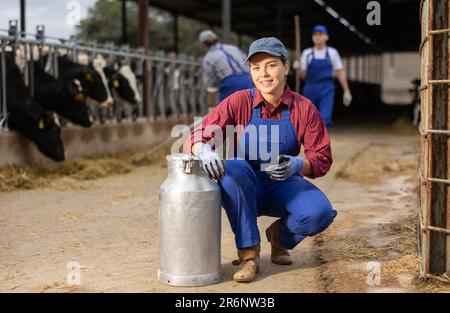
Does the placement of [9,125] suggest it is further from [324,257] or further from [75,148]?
[324,257]

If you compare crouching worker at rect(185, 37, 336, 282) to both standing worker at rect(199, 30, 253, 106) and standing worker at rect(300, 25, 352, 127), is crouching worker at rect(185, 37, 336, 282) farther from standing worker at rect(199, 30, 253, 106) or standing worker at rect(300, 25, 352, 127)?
standing worker at rect(300, 25, 352, 127)

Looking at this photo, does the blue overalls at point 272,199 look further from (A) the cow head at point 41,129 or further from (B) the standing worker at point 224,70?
(A) the cow head at point 41,129

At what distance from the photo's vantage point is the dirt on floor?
3.12 m

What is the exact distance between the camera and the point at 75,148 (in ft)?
27.0

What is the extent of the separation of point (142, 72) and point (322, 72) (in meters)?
4.13

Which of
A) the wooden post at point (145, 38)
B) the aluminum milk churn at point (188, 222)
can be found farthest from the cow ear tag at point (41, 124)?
the aluminum milk churn at point (188, 222)

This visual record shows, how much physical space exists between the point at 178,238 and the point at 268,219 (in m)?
1.93

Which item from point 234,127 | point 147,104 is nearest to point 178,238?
point 234,127

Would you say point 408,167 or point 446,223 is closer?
point 446,223

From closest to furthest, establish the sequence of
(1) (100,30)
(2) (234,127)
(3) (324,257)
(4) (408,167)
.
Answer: (2) (234,127)
(3) (324,257)
(4) (408,167)
(1) (100,30)

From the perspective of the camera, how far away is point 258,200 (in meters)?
3.37

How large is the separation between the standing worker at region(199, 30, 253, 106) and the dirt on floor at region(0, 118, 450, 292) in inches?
48.2

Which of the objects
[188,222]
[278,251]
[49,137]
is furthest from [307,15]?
[188,222]

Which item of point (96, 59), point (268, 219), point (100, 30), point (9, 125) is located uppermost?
point (100, 30)
